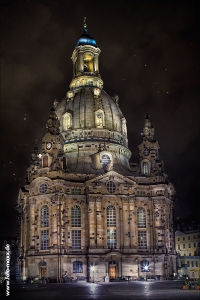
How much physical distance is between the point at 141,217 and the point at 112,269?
35.1ft

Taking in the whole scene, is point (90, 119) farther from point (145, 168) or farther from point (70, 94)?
point (145, 168)

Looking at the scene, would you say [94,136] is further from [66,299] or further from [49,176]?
[66,299]

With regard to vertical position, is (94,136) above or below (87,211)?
above

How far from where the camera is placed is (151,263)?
3024 inches

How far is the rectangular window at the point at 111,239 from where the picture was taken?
76000mm

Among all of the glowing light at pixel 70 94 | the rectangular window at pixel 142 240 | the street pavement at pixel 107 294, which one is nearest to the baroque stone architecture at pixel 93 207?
the rectangular window at pixel 142 240

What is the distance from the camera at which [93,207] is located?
75688 mm

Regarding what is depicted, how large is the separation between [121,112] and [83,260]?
33.7m

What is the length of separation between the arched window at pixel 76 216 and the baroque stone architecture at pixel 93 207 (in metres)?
0.17

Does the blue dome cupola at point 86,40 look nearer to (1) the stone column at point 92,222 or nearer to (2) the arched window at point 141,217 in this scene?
(1) the stone column at point 92,222

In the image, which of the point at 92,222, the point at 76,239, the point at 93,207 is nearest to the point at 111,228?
the point at 92,222

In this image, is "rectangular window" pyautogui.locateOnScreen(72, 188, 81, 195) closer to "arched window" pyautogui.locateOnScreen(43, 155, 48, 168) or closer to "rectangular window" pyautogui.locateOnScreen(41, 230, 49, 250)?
"arched window" pyautogui.locateOnScreen(43, 155, 48, 168)

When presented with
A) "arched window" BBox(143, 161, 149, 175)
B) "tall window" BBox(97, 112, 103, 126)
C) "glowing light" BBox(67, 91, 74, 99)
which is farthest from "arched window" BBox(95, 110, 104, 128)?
"arched window" BBox(143, 161, 149, 175)

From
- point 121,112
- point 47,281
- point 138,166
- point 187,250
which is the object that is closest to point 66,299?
point 47,281
